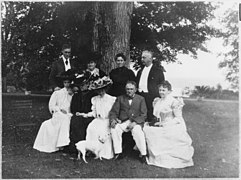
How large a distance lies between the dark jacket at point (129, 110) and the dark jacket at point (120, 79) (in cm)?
14

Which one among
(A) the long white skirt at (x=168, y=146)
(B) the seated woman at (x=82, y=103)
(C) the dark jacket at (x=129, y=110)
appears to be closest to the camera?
(A) the long white skirt at (x=168, y=146)

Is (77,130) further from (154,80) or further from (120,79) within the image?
(154,80)

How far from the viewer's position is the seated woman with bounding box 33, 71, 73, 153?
3.40 m

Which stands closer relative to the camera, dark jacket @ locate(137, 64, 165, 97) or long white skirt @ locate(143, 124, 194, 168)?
long white skirt @ locate(143, 124, 194, 168)

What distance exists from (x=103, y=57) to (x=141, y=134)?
1060mm

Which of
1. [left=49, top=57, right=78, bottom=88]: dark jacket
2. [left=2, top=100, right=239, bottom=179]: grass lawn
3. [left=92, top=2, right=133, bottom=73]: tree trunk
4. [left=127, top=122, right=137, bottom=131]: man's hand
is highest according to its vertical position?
[left=92, top=2, right=133, bottom=73]: tree trunk

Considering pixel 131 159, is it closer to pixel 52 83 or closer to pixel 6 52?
pixel 52 83

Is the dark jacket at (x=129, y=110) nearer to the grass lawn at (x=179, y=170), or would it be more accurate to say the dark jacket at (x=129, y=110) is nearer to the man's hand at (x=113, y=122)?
the man's hand at (x=113, y=122)

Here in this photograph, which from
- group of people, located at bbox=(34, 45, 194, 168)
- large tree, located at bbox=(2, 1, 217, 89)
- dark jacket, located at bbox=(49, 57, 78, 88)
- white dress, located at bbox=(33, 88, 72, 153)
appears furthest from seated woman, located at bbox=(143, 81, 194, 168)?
dark jacket, located at bbox=(49, 57, 78, 88)

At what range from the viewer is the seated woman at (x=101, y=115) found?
3253mm

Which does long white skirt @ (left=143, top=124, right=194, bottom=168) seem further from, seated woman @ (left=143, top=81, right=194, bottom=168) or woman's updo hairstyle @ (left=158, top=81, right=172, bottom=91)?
woman's updo hairstyle @ (left=158, top=81, right=172, bottom=91)

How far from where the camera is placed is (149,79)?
3.40 metres

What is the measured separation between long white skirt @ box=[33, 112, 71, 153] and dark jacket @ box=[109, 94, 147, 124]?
58 centimetres

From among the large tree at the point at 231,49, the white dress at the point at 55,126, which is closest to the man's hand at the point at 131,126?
the white dress at the point at 55,126
